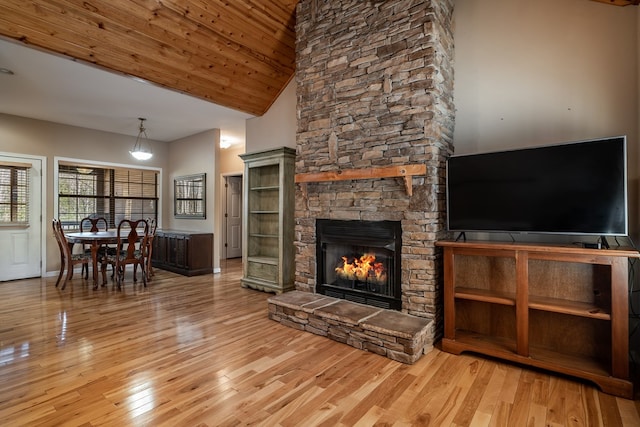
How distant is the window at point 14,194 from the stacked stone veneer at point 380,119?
208 inches

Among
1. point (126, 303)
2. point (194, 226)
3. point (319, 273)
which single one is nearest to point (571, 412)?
point (319, 273)

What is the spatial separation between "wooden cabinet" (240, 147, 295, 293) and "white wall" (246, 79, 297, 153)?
413 millimetres

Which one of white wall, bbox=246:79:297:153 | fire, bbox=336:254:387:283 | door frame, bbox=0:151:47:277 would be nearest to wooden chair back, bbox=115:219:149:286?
door frame, bbox=0:151:47:277

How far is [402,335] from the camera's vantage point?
2637 millimetres

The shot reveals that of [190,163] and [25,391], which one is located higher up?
[190,163]

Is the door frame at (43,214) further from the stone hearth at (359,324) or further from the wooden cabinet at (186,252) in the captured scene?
the stone hearth at (359,324)

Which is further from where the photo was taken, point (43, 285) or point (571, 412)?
point (43, 285)

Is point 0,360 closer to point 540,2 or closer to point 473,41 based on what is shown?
point 473,41

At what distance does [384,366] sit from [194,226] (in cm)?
543

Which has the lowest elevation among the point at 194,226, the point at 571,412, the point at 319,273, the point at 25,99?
the point at 571,412

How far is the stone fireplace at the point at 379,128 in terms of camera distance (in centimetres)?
301

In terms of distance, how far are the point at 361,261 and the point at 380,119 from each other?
152 cm

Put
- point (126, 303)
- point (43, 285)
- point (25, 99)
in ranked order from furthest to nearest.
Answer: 1. point (43, 285)
2. point (25, 99)
3. point (126, 303)

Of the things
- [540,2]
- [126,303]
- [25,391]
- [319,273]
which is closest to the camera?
[25,391]
